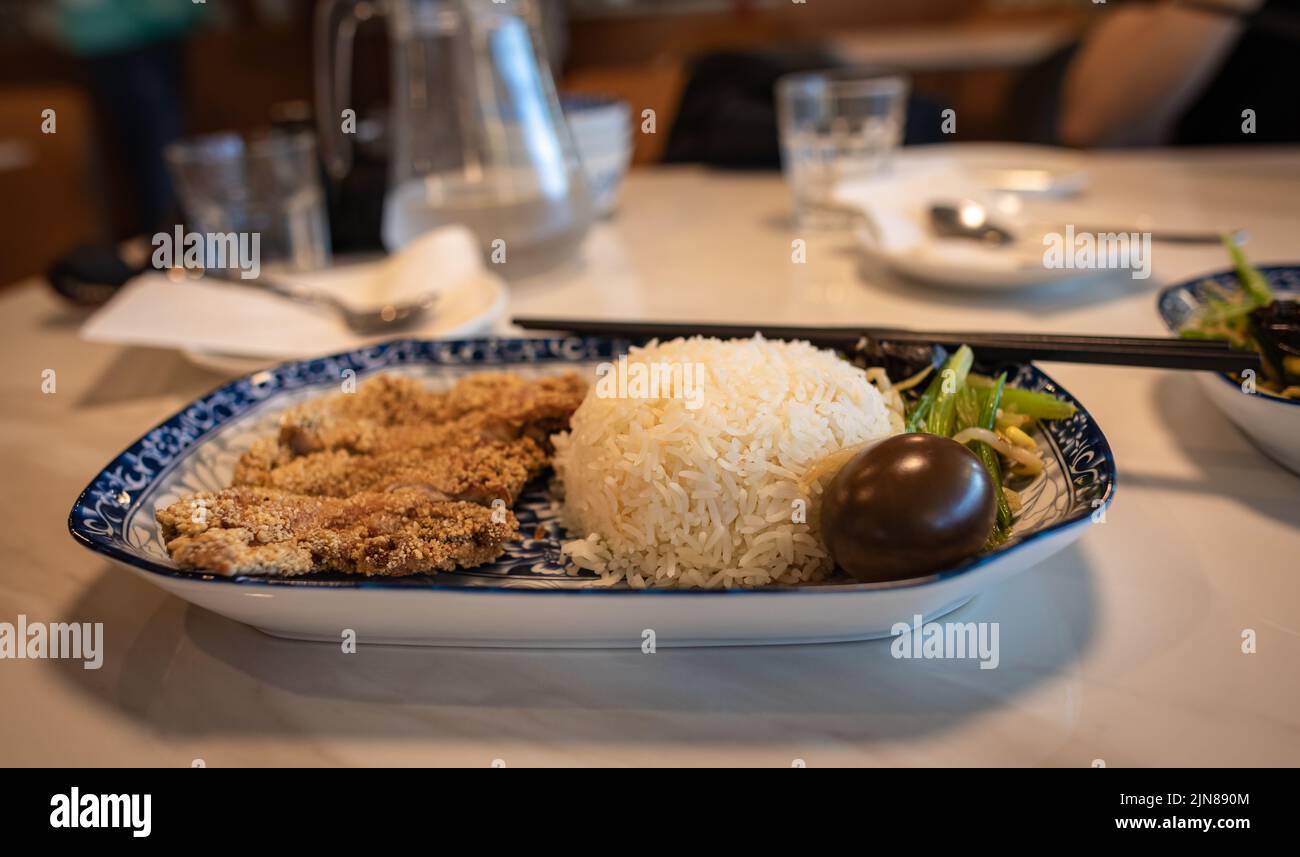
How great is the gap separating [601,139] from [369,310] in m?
0.64

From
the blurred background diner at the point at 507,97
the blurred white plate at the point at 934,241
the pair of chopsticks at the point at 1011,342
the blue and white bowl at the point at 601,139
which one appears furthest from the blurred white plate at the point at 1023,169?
the pair of chopsticks at the point at 1011,342

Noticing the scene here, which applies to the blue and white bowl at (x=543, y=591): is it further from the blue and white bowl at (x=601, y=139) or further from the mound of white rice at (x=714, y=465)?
the blue and white bowl at (x=601, y=139)

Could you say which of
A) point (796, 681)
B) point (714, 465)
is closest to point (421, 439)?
point (714, 465)

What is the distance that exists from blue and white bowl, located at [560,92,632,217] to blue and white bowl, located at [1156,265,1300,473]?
956 millimetres

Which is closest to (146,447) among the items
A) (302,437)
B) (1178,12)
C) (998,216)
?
(302,437)

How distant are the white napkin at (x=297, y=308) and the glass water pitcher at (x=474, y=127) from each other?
0.08m

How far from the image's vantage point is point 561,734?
578 millimetres

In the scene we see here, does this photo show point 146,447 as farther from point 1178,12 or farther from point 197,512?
point 1178,12

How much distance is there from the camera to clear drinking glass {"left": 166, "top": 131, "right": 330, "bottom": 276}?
153 centimetres

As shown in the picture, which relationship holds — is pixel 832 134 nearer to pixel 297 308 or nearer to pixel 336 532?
pixel 297 308

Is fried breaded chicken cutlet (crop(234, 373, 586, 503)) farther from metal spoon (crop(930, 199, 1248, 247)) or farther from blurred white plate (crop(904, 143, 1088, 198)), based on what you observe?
blurred white plate (crop(904, 143, 1088, 198))

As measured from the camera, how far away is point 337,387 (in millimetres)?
974

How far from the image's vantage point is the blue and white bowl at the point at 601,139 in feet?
5.48
